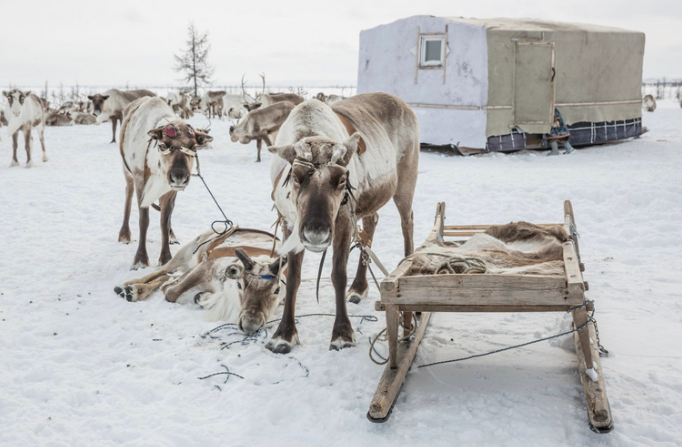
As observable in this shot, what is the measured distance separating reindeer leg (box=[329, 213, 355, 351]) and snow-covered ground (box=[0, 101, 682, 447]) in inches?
3.7

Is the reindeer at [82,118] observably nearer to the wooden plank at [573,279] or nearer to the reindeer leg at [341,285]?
the reindeer leg at [341,285]

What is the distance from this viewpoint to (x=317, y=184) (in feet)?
10.0

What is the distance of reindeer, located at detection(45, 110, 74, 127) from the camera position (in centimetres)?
2133

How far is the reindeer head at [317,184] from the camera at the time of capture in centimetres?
292

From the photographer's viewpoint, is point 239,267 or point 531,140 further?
point 531,140

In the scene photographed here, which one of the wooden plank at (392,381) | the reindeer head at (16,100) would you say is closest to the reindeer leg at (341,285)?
the wooden plank at (392,381)

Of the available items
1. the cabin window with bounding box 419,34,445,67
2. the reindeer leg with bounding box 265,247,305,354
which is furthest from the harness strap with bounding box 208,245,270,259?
the cabin window with bounding box 419,34,445,67

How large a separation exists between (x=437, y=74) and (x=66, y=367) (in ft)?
33.7

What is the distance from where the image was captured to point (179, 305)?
4.55 metres

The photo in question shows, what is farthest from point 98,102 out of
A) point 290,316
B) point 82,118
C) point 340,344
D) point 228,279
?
point 340,344

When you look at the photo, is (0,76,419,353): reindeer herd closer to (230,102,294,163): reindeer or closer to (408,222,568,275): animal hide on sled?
(408,222,568,275): animal hide on sled

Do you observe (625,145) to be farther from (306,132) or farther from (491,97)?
(306,132)

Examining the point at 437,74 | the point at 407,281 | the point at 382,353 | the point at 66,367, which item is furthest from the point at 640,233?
the point at 437,74

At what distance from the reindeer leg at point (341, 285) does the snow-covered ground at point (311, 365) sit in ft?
0.31
